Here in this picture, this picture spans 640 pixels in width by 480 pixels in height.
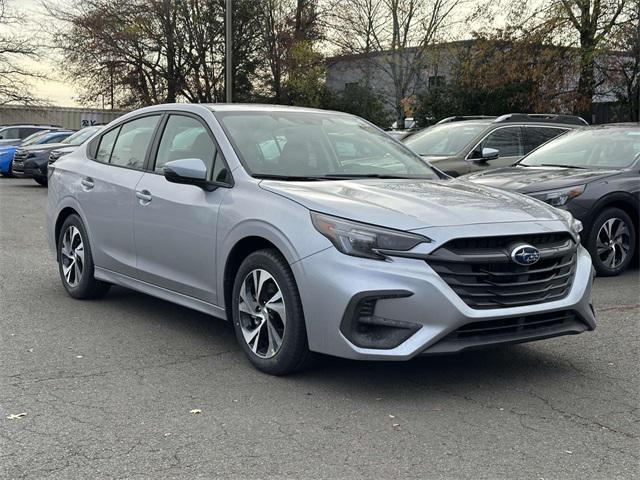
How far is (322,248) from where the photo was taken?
4.29 metres

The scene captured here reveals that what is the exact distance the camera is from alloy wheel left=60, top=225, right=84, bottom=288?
6746 mm

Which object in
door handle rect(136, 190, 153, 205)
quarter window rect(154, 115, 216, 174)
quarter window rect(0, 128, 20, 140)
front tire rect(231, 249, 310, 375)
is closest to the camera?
front tire rect(231, 249, 310, 375)

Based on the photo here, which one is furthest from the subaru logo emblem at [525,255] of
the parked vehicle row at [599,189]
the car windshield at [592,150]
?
the car windshield at [592,150]

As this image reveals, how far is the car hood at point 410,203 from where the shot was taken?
4340 millimetres

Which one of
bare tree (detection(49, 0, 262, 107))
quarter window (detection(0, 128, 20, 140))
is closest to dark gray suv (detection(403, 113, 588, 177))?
quarter window (detection(0, 128, 20, 140))

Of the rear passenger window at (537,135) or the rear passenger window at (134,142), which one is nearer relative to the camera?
the rear passenger window at (134,142)

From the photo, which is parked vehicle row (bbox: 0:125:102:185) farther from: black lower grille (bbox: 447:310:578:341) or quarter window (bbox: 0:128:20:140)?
black lower grille (bbox: 447:310:578:341)

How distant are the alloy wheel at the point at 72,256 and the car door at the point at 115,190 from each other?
0.30m

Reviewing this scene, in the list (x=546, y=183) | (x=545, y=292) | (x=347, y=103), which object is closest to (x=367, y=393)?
(x=545, y=292)

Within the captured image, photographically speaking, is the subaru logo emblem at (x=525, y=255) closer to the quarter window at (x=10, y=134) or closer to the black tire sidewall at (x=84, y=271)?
the black tire sidewall at (x=84, y=271)

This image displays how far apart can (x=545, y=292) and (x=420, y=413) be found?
1044 millimetres

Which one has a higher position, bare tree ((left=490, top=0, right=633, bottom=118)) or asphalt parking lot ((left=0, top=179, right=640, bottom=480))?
bare tree ((left=490, top=0, right=633, bottom=118))

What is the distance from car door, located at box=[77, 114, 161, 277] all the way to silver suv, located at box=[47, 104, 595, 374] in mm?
18

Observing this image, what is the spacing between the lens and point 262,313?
4715 millimetres
